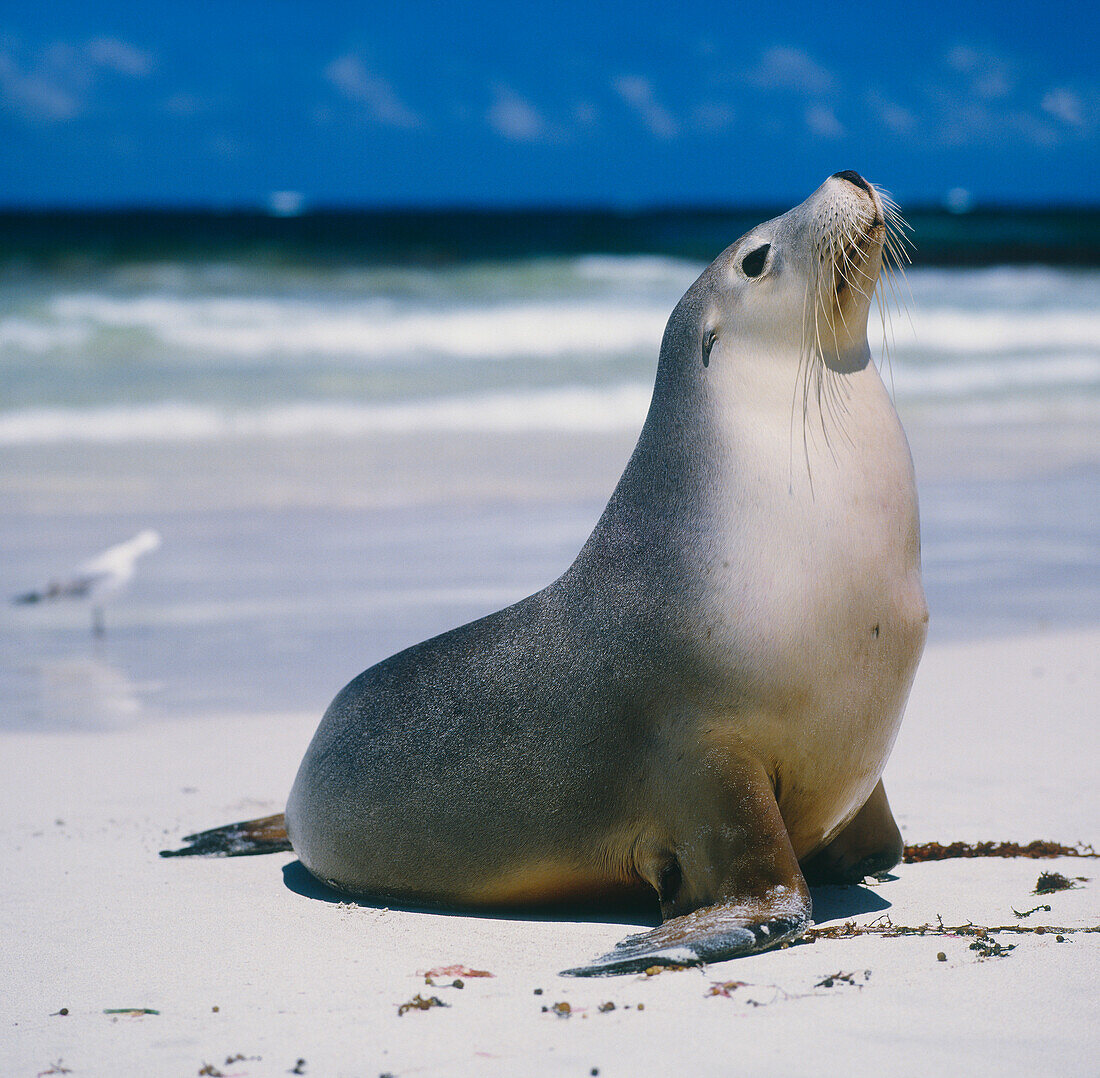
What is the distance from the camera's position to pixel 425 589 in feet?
31.0

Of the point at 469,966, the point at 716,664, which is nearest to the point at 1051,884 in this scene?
the point at 716,664

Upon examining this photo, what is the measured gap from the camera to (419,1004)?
3.63 metres

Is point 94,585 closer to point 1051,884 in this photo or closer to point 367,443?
point 1051,884

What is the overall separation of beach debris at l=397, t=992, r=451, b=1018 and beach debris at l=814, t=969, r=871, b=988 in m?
0.85

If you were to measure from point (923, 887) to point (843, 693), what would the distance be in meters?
0.93

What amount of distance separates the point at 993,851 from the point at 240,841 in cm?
247

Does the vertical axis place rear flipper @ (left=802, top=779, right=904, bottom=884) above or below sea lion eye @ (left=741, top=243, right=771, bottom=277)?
below

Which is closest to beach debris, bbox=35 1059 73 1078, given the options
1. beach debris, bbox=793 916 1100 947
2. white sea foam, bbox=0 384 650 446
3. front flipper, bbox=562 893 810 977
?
front flipper, bbox=562 893 810 977

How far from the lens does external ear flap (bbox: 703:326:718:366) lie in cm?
451

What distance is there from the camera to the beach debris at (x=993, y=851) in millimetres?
5074

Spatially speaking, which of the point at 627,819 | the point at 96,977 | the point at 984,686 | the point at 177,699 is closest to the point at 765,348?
the point at 627,819

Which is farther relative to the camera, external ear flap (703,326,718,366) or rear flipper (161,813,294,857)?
rear flipper (161,813,294,857)

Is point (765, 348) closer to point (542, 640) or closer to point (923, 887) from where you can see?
point (542, 640)

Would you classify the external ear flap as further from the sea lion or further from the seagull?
the seagull
